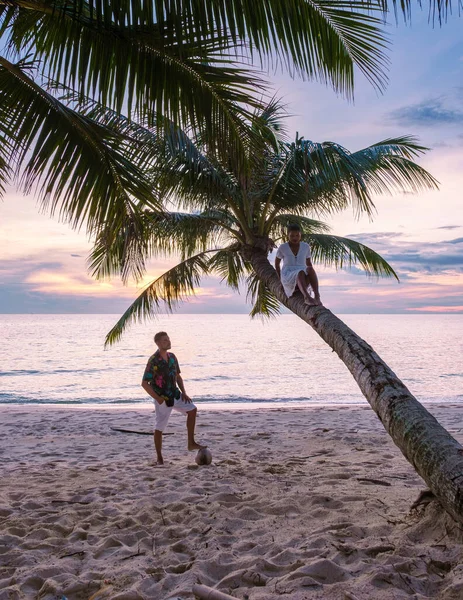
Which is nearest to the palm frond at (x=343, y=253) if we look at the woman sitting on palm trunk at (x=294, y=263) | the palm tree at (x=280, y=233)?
the palm tree at (x=280, y=233)

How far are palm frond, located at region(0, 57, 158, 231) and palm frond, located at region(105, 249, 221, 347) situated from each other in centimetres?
639

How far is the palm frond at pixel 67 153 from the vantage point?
426cm

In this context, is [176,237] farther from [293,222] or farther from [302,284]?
[302,284]

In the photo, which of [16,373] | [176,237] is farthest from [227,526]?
[16,373]

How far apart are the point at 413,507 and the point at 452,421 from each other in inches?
280

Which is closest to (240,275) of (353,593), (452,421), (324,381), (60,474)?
(452,421)

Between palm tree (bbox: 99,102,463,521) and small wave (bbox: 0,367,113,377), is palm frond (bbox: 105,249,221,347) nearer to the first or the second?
palm tree (bbox: 99,102,463,521)

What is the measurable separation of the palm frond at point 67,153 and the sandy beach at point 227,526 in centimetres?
266

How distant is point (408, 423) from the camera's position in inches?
144

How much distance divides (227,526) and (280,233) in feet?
29.2

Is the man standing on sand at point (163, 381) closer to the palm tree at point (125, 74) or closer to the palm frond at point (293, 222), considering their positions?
the palm tree at point (125, 74)

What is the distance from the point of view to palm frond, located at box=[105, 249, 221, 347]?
36.8 feet

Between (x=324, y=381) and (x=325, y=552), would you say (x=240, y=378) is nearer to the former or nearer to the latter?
(x=324, y=381)

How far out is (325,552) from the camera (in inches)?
144
